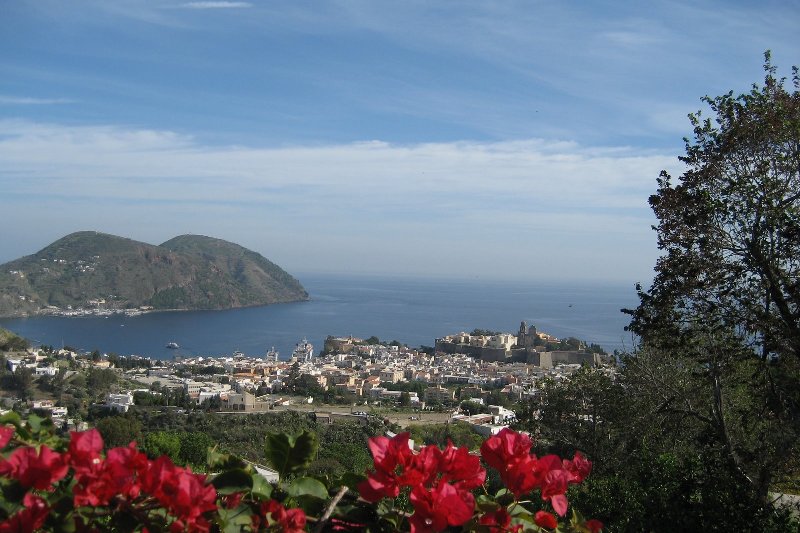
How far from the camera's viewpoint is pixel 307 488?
1.09m

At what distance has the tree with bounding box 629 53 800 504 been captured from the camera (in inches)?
194

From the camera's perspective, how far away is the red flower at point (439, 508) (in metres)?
0.94

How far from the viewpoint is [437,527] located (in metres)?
0.94

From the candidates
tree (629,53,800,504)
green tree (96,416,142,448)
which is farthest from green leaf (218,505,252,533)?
green tree (96,416,142,448)

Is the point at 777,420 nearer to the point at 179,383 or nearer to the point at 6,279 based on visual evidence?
the point at 179,383

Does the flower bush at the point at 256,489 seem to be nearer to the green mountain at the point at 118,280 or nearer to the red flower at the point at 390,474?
the red flower at the point at 390,474

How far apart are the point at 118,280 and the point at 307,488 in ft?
286

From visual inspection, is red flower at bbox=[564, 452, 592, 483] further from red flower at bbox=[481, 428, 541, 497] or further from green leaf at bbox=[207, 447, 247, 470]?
green leaf at bbox=[207, 447, 247, 470]

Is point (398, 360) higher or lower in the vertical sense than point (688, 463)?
lower

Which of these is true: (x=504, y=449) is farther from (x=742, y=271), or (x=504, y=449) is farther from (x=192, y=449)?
(x=192, y=449)

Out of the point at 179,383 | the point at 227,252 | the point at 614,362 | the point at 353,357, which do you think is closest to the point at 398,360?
the point at 353,357

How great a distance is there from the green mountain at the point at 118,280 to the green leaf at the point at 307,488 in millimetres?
78026

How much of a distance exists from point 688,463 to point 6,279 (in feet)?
284

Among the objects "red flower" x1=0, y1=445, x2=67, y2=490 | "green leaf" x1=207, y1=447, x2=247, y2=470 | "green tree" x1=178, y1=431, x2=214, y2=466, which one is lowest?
"green tree" x1=178, y1=431, x2=214, y2=466
